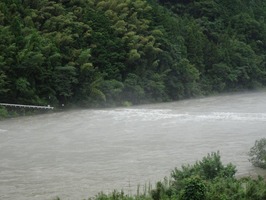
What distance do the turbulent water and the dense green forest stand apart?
6.98ft

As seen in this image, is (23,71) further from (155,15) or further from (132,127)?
(155,15)

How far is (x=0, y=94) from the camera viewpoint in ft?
75.2

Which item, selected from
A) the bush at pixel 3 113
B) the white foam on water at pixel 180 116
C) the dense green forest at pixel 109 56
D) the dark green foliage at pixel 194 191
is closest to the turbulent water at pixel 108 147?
the white foam on water at pixel 180 116

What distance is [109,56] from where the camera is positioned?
2828cm

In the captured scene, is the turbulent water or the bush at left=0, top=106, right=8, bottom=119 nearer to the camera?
the turbulent water

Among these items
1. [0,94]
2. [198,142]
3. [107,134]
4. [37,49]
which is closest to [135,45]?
[37,49]

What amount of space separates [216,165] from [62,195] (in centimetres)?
336

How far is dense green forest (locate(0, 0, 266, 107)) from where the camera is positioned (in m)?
23.9

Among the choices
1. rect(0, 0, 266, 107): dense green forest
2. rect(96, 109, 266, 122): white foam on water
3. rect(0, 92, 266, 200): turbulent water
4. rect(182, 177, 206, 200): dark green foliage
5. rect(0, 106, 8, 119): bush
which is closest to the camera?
rect(182, 177, 206, 200): dark green foliage

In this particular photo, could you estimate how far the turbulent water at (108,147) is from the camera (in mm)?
11711

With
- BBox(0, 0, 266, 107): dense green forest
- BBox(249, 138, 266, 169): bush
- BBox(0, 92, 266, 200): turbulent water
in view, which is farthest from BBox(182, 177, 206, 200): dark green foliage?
BBox(0, 0, 266, 107): dense green forest

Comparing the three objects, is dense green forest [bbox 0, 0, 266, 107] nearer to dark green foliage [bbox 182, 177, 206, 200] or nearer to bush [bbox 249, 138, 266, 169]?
bush [bbox 249, 138, 266, 169]

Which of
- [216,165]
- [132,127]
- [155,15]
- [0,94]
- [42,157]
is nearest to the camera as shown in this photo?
[216,165]

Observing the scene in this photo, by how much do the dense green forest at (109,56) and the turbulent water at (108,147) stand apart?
2129 millimetres
